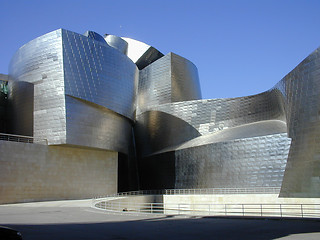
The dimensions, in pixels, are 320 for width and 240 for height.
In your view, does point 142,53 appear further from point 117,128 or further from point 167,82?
point 117,128

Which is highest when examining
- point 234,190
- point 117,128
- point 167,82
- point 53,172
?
point 167,82

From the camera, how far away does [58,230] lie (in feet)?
25.0

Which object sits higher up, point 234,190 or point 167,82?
point 167,82

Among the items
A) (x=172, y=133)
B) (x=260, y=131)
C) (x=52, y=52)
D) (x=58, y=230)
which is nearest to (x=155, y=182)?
(x=172, y=133)

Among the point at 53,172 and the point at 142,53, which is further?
the point at 142,53

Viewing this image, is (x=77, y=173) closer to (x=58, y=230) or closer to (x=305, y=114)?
(x=305, y=114)

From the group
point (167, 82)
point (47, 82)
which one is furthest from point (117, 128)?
point (167, 82)

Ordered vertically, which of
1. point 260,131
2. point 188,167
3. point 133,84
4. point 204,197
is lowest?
point 204,197

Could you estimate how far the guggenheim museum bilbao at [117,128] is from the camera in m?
20.7

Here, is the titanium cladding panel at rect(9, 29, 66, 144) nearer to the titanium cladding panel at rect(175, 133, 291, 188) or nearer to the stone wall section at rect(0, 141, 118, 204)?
the stone wall section at rect(0, 141, 118, 204)

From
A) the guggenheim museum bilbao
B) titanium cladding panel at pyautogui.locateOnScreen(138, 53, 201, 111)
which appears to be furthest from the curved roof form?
the guggenheim museum bilbao

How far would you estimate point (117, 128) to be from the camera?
2736cm

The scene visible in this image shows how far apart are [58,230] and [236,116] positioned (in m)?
19.6

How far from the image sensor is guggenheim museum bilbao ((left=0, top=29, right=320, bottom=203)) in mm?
20688
